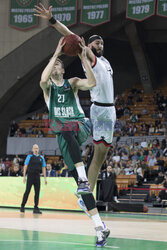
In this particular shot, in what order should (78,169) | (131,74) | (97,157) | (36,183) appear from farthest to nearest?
(131,74) → (36,183) → (97,157) → (78,169)

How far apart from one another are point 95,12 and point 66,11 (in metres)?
1.88

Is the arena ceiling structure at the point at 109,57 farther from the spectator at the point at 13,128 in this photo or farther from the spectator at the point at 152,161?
the spectator at the point at 152,161

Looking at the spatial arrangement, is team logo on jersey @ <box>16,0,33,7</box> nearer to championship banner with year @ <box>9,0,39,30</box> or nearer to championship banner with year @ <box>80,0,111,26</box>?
championship banner with year @ <box>9,0,39,30</box>

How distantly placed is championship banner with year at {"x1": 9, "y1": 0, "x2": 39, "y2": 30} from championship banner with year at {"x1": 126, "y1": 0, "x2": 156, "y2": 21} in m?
6.28

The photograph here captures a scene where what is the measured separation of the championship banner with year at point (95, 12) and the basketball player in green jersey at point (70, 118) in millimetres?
21012

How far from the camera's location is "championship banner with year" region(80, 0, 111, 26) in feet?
89.4

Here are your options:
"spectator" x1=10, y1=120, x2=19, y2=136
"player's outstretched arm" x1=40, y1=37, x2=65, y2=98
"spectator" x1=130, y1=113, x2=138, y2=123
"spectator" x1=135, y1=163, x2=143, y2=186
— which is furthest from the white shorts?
"spectator" x1=10, y1=120, x2=19, y2=136

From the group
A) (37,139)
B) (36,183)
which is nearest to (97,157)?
(36,183)

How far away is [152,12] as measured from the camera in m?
26.2

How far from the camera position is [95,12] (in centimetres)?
2752

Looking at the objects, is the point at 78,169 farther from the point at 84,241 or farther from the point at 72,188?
the point at 72,188

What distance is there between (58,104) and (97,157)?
1215 mm

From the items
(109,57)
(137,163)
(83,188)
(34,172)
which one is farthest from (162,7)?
(83,188)

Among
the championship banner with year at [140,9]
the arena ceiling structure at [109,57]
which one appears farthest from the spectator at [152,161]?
the arena ceiling structure at [109,57]
